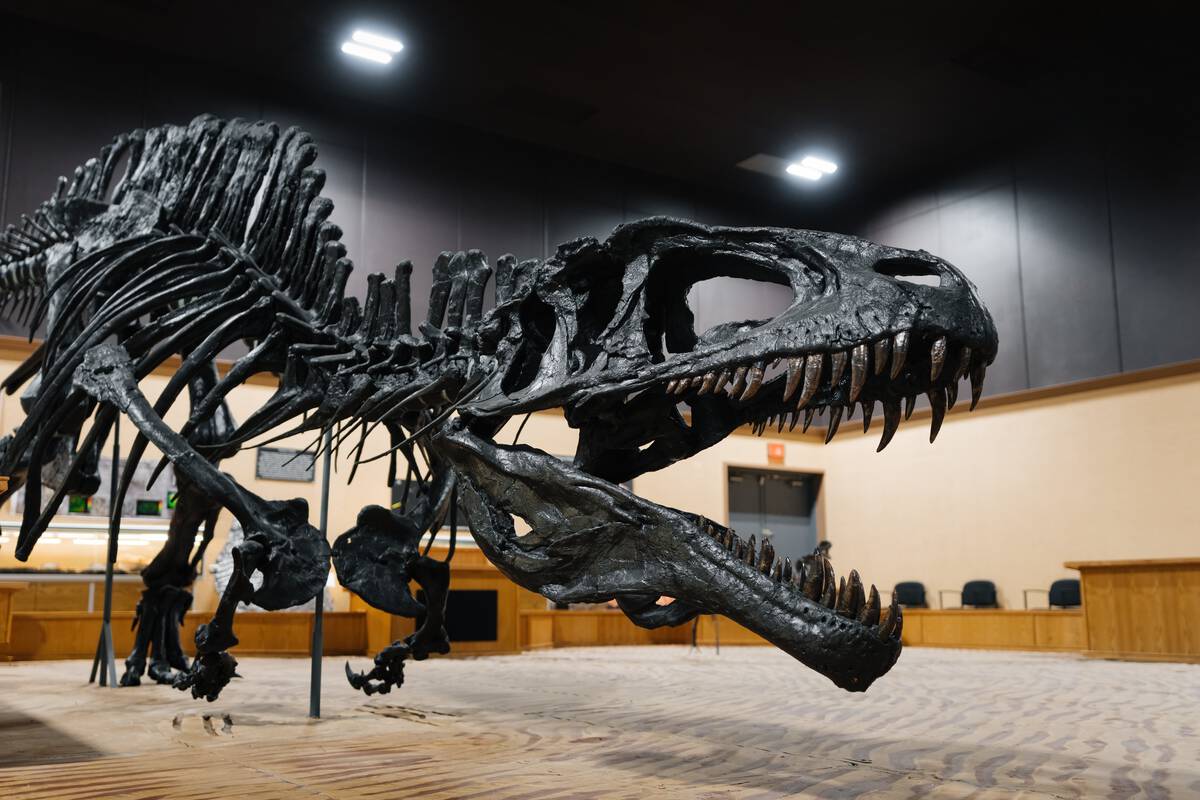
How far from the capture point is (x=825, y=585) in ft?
9.05

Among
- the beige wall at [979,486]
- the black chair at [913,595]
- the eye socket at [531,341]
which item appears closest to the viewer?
the eye socket at [531,341]

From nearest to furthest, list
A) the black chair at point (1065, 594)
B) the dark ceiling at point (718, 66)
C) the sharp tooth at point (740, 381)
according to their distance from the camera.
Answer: the sharp tooth at point (740, 381) → the dark ceiling at point (718, 66) → the black chair at point (1065, 594)

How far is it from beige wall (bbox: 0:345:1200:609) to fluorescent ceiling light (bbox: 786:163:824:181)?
4.27 metres

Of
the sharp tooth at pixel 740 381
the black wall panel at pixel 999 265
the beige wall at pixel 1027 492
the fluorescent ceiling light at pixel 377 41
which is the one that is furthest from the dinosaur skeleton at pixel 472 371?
the black wall panel at pixel 999 265

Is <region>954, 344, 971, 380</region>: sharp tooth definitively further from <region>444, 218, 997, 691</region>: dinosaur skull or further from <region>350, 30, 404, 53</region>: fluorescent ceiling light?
<region>350, 30, 404, 53</region>: fluorescent ceiling light

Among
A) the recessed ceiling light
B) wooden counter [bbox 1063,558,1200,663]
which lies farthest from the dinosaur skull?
the recessed ceiling light

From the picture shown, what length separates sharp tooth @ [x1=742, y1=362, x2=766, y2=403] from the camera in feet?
9.30

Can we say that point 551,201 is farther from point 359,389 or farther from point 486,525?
point 486,525

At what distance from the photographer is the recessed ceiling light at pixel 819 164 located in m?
16.7

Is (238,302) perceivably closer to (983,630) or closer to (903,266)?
(903,266)

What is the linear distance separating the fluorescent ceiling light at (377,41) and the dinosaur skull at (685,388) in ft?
35.1

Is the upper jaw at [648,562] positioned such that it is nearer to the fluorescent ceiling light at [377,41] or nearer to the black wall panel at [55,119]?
the fluorescent ceiling light at [377,41]

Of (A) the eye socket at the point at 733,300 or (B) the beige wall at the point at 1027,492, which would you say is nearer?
(B) the beige wall at the point at 1027,492

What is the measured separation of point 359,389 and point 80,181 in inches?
161
